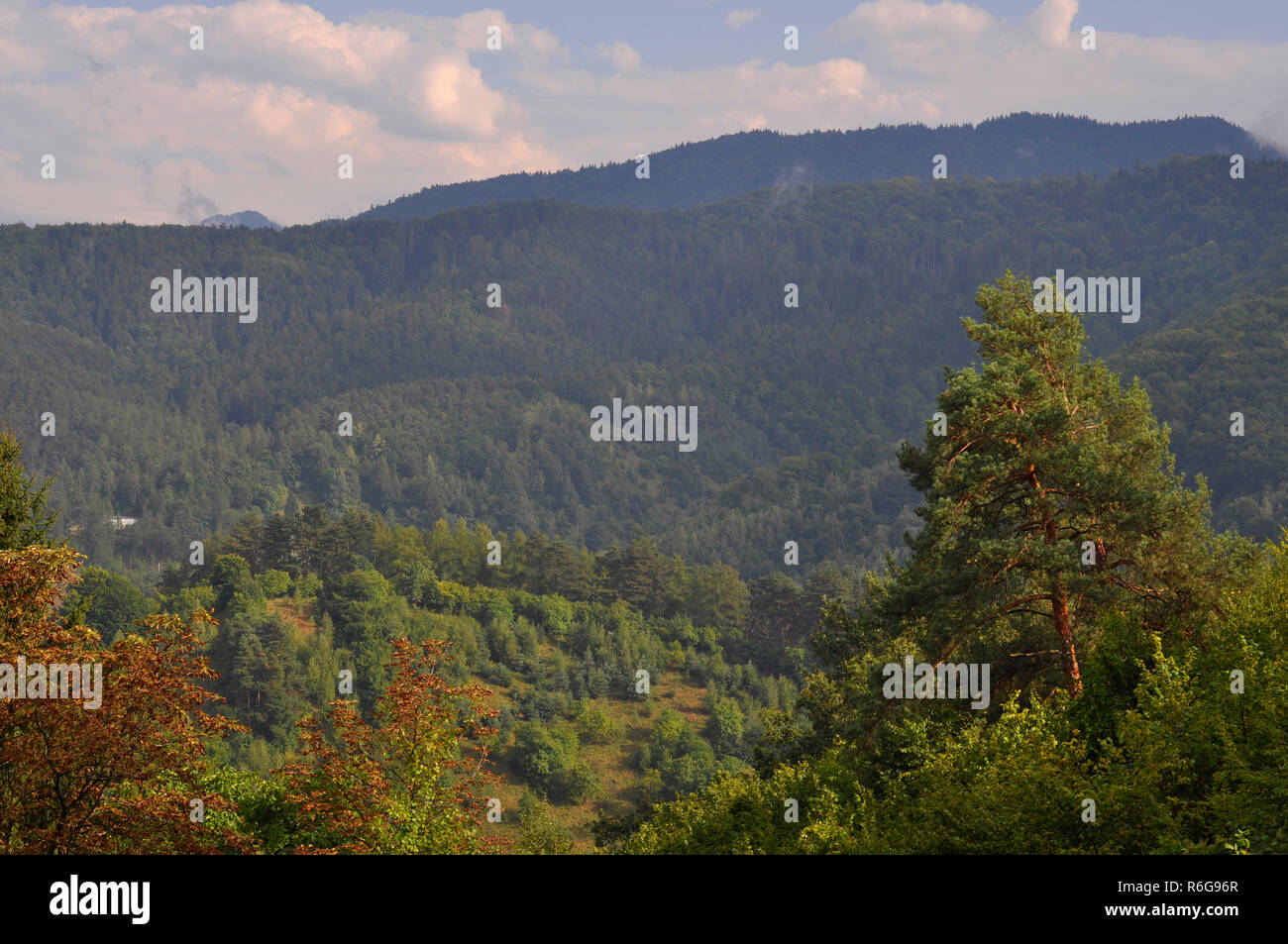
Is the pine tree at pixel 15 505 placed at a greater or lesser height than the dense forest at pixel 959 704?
greater

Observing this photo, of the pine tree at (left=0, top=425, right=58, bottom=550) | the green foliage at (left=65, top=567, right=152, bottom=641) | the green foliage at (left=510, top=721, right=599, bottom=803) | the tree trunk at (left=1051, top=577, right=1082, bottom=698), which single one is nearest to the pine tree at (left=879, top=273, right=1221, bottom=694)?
the tree trunk at (left=1051, top=577, right=1082, bottom=698)

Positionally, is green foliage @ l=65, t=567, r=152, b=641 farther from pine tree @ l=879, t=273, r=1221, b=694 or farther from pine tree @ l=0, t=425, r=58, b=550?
pine tree @ l=879, t=273, r=1221, b=694

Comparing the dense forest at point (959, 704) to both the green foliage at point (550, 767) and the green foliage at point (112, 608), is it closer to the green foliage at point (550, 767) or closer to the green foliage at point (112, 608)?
the green foliage at point (550, 767)

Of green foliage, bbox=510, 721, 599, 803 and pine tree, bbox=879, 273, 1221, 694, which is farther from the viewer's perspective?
green foliage, bbox=510, 721, 599, 803

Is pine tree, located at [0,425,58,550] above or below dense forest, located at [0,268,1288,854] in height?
above

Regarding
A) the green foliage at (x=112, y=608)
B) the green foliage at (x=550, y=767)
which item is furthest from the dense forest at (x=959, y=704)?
the green foliage at (x=112, y=608)

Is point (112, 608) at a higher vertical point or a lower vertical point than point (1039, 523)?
lower

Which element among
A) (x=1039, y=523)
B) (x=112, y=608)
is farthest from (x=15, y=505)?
(x=112, y=608)

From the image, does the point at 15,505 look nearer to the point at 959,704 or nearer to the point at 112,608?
the point at 959,704

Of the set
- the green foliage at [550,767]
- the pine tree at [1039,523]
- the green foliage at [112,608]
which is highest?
the pine tree at [1039,523]

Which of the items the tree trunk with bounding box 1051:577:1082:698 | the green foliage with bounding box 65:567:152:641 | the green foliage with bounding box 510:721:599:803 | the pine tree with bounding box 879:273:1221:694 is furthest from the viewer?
the green foliage with bounding box 65:567:152:641

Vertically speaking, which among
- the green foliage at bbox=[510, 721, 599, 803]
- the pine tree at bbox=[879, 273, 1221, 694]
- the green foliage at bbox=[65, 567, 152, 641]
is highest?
the pine tree at bbox=[879, 273, 1221, 694]
